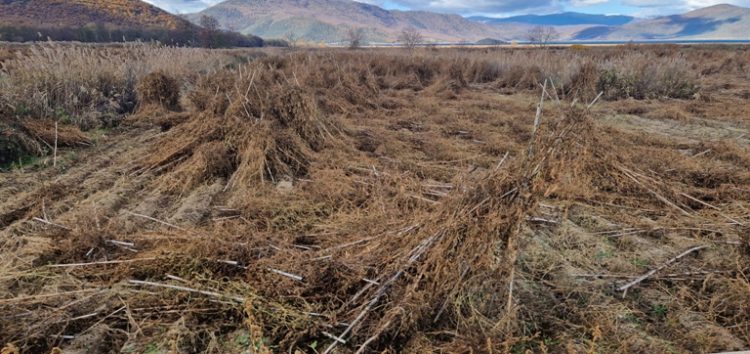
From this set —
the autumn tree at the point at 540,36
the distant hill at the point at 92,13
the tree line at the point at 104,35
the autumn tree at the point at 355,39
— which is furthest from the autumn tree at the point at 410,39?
the distant hill at the point at 92,13

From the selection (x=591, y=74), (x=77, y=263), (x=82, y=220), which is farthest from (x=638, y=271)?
(x=591, y=74)

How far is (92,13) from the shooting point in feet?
220

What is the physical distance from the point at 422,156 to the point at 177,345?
408 cm

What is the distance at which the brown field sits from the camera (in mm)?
2189

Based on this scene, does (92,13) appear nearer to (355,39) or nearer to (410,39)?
(355,39)

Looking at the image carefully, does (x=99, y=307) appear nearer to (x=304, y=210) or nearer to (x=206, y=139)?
(x=304, y=210)

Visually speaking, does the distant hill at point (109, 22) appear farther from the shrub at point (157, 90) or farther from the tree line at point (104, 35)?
the shrub at point (157, 90)

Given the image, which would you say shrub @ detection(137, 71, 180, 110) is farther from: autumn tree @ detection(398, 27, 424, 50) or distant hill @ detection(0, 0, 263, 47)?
distant hill @ detection(0, 0, 263, 47)

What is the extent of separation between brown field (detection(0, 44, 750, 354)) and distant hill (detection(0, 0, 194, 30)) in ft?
220

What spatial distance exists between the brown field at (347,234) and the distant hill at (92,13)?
67147 millimetres

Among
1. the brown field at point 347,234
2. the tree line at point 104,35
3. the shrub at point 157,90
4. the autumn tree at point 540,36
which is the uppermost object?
the autumn tree at point 540,36

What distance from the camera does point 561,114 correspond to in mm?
2256

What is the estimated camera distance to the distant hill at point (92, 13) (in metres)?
62.1

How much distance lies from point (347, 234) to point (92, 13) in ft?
281
